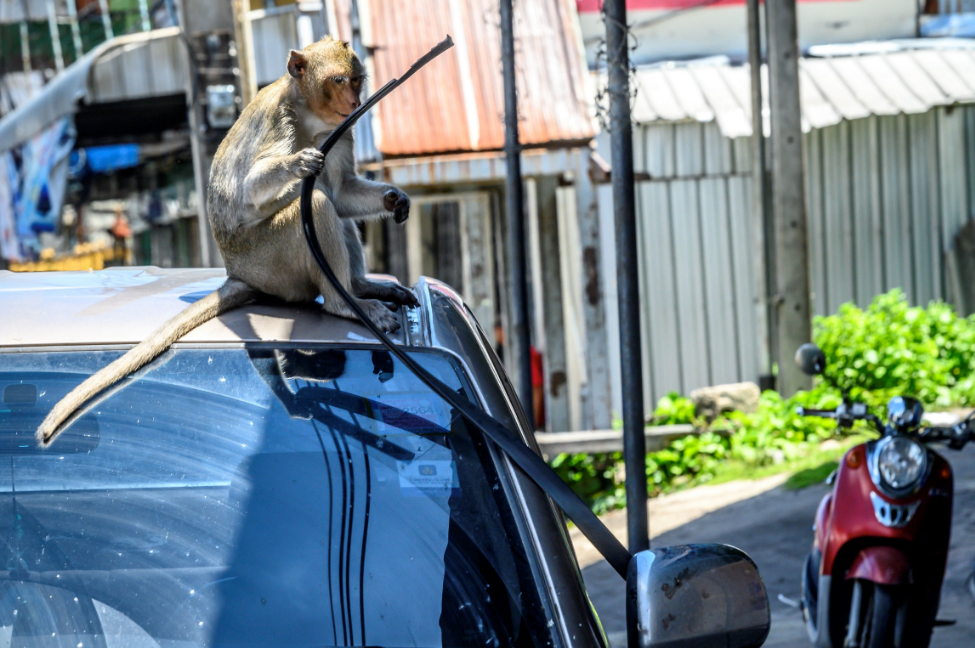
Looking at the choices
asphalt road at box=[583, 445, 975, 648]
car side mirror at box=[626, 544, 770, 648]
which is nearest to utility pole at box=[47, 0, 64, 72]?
asphalt road at box=[583, 445, 975, 648]

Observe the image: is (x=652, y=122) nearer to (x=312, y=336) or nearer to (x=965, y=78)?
(x=965, y=78)

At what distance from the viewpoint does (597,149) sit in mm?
8391

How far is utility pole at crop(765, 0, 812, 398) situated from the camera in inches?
293

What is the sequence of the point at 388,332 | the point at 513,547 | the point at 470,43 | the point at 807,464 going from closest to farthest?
the point at 513,547
the point at 388,332
the point at 807,464
the point at 470,43

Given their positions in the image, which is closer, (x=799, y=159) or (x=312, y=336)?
(x=312, y=336)

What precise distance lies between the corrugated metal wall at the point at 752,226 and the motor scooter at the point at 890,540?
4966 mm

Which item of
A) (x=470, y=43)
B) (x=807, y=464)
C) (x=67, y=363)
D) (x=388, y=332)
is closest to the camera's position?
(x=67, y=363)

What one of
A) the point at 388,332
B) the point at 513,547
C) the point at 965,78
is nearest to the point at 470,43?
the point at 965,78

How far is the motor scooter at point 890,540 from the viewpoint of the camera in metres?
3.39

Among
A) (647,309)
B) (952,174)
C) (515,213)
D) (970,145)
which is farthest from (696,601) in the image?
(970,145)

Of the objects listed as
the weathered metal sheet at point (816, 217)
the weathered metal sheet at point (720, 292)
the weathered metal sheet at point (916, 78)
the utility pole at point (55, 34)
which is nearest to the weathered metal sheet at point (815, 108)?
the weathered metal sheet at point (816, 217)

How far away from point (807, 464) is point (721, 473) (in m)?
0.64

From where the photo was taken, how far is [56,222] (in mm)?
9656

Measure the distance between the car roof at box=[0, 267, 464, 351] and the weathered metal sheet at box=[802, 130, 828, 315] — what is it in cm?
750
